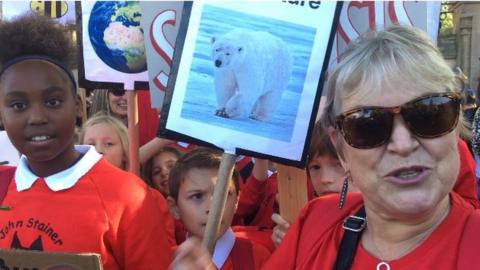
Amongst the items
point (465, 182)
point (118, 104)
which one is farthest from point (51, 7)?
point (465, 182)

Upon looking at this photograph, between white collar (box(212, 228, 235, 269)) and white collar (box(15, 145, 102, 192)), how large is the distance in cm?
61

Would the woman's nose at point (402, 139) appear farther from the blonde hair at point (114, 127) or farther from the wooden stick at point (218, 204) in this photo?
the blonde hair at point (114, 127)

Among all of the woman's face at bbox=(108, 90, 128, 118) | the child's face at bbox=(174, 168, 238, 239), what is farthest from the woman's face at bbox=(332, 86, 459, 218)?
the woman's face at bbox=(108, 90, 128, 118)

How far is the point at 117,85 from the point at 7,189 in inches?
35.1

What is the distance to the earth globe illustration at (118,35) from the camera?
2746 mm

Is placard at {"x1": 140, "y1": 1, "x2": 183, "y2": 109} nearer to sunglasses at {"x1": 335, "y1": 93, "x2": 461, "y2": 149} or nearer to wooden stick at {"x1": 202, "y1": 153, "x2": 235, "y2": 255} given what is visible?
wooden stick at {"x1": 202, "y1": 153, "x2": 235, "y2": 255}

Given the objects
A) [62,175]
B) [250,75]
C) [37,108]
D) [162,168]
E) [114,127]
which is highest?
[250,75]

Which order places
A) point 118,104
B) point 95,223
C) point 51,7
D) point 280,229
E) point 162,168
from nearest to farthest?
point 95,223, point 280,229, point 162,168, point 118,104, point 51,7

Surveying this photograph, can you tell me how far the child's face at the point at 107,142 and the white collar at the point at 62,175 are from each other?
1.11 m

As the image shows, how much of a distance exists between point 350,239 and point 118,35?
5.69 feet

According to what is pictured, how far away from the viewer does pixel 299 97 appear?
6.35 feet

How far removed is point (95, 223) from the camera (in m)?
1.79

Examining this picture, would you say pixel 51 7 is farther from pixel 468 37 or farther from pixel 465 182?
pixel 468 37

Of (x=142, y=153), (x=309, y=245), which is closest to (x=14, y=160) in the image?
(x=142, y=153)
